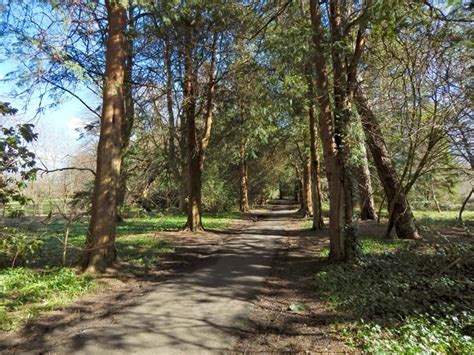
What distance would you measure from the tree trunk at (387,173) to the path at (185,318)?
580cm

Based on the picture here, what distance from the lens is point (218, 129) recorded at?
22.1 meters

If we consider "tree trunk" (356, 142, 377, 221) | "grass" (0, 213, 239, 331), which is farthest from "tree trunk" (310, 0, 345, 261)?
"tree trunk" (356, 142, 377, 221)

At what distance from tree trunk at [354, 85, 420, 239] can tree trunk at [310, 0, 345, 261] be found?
9.80ft

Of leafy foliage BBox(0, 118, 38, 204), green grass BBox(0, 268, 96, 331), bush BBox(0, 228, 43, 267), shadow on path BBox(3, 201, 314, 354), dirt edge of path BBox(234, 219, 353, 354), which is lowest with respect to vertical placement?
dirt edge of path BBox(234, 219, 353, 354)

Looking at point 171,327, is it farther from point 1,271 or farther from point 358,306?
point 1,271

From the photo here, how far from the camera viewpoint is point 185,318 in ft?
18.8

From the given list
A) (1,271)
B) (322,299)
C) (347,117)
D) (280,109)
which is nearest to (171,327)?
(322,299)

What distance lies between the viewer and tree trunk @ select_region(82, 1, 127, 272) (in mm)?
8648

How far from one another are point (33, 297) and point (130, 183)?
15864mm

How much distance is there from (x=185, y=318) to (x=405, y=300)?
141 inches

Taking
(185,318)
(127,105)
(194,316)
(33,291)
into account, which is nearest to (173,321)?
(185,318)

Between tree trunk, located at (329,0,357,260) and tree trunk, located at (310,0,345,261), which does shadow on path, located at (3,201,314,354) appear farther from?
tree trunk, located at (329,0,357,260)

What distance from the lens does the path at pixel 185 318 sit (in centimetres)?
479

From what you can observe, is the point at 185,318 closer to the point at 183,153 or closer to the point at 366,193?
the point at 366,193
